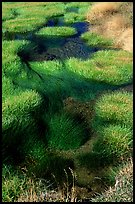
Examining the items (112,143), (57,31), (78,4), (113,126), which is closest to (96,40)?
(57,31)

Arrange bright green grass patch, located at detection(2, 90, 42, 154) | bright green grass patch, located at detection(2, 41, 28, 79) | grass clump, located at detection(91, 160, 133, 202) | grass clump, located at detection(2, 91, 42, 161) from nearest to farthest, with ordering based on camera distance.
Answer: grass clump, located at detection(91, 160, 133, 202) < grass clump, located at detection(2, 91, 42, 161) < bright green grass patch, located at detection(2, 90, 42, 154) < bright green grass patch, located at detection(2, 41, 28, 79)

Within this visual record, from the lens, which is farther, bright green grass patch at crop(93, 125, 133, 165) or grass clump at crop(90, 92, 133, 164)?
grass clump at crop(90, 92, 133, 164)

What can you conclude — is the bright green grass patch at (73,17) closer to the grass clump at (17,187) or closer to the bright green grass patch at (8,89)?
the bright green grass patch at (8,89)

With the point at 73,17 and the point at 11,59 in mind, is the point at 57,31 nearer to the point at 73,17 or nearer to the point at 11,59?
the point at 73,17

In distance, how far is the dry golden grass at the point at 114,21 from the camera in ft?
85.5

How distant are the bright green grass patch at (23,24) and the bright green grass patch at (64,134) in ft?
48.6

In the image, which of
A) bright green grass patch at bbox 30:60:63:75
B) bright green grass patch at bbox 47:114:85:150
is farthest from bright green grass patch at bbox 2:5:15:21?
bright green grass patch at bbox 47:114:85:150

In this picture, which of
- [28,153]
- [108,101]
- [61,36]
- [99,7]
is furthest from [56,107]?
[99,7]

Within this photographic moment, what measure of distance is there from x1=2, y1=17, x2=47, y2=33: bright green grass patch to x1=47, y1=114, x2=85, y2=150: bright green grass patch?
583 inches

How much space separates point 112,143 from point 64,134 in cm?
182

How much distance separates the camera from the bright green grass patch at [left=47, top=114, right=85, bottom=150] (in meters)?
14.3

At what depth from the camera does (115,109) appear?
16344 millimetres

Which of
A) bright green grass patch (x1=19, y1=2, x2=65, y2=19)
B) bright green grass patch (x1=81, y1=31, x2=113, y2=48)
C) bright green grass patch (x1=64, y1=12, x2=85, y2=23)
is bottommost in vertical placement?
bright green grass patch (x1=81, y1=31, x2=113, y2=48)

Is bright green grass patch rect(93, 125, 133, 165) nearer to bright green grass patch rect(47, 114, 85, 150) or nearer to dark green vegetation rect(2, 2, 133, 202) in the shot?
dark green vegetation rect(2, 2, 133, 202)
